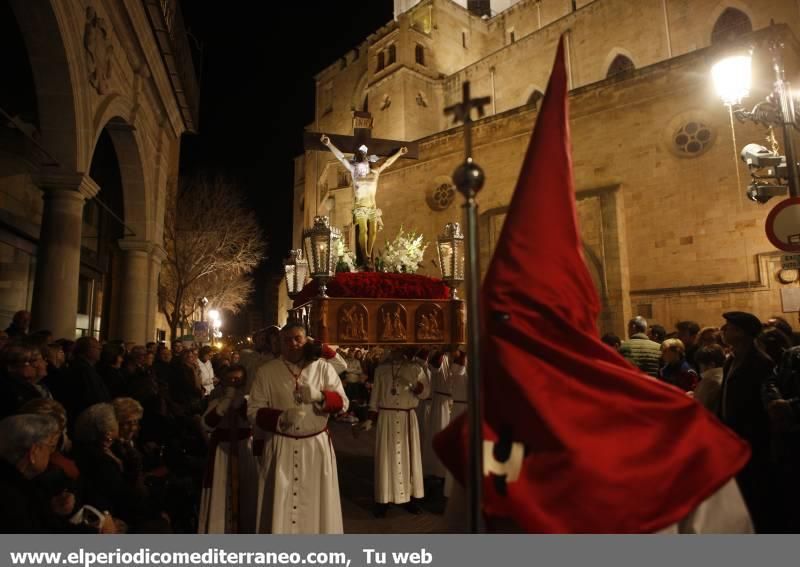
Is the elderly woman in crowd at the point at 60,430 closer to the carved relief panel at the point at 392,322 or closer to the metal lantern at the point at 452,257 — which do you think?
the carved relief panel at the point at 392,322

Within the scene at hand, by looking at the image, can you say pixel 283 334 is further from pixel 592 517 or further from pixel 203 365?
pixel 203 365

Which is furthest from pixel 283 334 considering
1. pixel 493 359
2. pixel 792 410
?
pixel 792 410

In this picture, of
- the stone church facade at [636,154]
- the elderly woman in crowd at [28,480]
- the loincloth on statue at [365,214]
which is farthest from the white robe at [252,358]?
the stone church facade at [636,154]

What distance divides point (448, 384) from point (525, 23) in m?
33.1

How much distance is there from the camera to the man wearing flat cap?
12.1ft

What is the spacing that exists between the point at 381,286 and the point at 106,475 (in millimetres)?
3884

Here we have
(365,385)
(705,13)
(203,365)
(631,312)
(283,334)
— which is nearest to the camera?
(283,334)

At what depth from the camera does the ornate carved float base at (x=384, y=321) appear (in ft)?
20.9

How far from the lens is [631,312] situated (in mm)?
16406

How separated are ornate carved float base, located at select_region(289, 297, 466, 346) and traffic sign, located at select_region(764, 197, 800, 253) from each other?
3.95m

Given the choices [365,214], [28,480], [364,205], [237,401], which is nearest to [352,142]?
[364,205]

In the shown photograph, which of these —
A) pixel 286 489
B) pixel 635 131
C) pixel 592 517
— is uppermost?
pixel 635 131

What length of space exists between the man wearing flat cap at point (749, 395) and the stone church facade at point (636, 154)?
3.89 m

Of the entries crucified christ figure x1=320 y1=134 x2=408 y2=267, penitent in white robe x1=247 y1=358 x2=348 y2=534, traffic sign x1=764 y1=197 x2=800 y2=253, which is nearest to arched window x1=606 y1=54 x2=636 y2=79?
crucified christ figure x1=320 y1=134 x2=408 y2=267
